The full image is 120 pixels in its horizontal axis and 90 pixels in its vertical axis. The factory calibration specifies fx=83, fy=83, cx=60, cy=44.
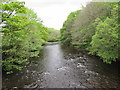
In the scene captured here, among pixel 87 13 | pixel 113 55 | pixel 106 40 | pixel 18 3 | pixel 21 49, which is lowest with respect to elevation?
pixel 113 55

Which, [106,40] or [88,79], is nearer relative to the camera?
[88,79]

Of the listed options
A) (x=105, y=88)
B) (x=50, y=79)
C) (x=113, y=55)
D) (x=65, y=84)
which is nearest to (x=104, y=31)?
(x=113, y=55)

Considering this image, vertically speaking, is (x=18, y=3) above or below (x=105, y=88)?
above

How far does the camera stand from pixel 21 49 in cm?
684

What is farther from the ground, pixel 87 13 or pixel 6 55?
pixel 87 13

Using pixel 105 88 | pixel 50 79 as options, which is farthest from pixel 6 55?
pixel 105 88

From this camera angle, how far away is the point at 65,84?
5.73 meters

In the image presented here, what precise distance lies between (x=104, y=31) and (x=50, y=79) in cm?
636

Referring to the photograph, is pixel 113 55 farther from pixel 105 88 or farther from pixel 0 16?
pixel 0 16

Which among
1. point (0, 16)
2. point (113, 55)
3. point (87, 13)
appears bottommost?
point (113, 55)

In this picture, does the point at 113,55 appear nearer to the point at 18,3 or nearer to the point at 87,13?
the point at 18,3

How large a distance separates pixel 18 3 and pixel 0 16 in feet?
6.43

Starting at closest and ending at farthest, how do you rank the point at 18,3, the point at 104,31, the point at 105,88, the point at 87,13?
the point at 105,88 < the point at 18,3 < the point at 104,31 < the point at 87,13

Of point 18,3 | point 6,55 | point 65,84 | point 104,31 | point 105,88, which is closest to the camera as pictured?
point 105,88
